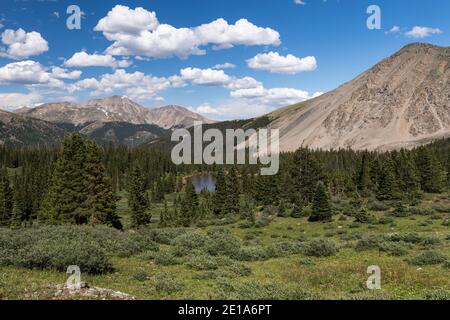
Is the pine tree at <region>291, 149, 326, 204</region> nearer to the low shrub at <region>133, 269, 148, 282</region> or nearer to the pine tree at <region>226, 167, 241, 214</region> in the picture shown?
the pine tree at <region>226, 167, 241, 214</region>

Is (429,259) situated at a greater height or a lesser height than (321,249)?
greater

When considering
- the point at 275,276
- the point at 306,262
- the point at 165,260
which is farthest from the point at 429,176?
the point at 165,260

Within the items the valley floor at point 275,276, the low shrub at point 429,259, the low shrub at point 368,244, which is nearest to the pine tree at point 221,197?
the valley floor at point 275,276

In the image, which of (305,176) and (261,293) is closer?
(261,293)

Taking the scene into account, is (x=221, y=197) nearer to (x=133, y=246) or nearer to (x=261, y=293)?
(x=133, y=246)

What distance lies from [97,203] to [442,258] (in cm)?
3963

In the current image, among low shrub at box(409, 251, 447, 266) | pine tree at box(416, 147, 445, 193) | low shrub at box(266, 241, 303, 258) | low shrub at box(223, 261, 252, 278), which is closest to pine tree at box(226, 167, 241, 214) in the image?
pine tree at box(416, 147, 445, 193)

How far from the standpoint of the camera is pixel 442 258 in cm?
2253

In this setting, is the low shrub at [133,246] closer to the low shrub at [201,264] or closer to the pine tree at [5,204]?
the low shrub at [201,264]

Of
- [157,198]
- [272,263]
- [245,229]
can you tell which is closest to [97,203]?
[245,229]

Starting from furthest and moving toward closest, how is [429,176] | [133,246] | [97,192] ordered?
[429,176]
[97,192]
[133,246]

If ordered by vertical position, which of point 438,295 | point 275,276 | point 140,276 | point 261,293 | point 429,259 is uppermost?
point 261,293

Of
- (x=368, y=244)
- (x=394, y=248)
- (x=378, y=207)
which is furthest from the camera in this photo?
(x=378, y=207)

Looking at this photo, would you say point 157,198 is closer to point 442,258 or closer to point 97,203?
point 97,203
